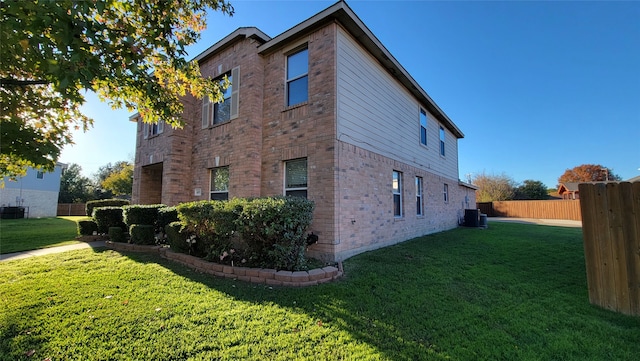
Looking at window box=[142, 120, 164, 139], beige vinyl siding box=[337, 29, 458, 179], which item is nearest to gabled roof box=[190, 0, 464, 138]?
beige vinyl siding box=[337, 29, 458, 179]

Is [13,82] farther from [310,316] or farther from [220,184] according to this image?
[310,316]

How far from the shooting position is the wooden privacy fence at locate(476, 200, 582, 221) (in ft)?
80.1

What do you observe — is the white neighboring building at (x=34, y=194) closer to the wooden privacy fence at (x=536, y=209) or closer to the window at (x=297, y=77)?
the window at (x=297, y=77)

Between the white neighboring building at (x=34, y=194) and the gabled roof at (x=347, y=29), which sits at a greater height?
the gabled roof at (x=347, y=29)

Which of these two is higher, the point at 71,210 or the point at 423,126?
the point at 423,126

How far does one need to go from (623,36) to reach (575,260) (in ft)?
34.4

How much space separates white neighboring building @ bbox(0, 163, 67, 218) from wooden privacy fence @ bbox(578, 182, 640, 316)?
35.7 meters

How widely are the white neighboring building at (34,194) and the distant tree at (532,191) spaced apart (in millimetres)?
56924

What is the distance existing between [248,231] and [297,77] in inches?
191

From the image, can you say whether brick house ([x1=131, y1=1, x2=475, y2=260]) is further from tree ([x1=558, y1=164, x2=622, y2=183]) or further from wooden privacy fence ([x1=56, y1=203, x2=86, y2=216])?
tree ([x1=558, y1=164, x2=622, y2=183])

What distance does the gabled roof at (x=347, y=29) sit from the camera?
6.61m

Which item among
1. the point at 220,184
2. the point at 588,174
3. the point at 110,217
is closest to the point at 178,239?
the point at 220,184

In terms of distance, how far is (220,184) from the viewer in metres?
8.88

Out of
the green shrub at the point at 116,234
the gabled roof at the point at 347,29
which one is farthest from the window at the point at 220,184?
the gabled roof at the point at 347,29
